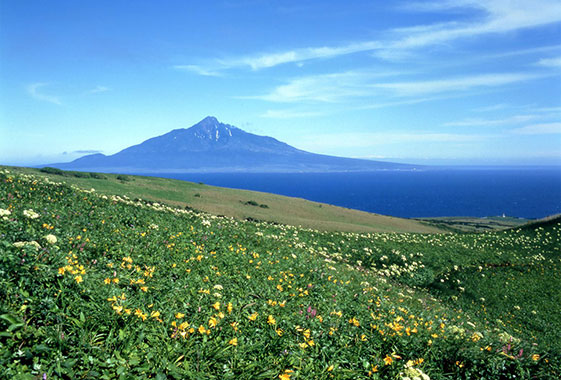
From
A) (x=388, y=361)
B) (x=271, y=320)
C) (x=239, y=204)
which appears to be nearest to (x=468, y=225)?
(x=239, y=204)

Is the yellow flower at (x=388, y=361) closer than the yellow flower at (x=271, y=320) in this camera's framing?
Yes

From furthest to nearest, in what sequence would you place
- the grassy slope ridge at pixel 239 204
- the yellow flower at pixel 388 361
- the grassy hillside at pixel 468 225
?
1. the grassy hillside at pixel 468 225
2. the grassy slope ridge at pixel 239 204
3. the yellow flower at pixel 388 361

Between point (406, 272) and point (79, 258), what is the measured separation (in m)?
19.3

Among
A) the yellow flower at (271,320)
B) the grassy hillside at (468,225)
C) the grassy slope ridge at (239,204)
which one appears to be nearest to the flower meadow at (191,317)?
the yellow flower at (271,320)

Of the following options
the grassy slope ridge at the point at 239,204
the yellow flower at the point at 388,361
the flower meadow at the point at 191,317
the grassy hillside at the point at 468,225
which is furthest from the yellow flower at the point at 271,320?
the grassy hillside at the point at 468,225

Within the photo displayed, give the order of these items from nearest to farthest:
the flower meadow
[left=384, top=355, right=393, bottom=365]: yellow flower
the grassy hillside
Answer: the flower meadow < [left=384, top=355, right=393, bottom=365]: yellow flower < the grassy hillside

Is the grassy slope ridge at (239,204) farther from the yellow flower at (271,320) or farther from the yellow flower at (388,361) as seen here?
the yellow flower at (388,361)

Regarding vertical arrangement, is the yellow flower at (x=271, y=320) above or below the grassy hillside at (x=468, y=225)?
above

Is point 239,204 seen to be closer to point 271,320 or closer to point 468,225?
point 271,320

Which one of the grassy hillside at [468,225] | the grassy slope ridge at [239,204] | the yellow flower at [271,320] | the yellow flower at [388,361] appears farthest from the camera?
the grassy hillside at [468,225]

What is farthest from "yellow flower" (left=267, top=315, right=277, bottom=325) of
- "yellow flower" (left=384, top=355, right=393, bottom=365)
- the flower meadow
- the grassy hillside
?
the grassy hillside

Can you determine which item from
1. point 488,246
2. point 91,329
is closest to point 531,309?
point 488,246

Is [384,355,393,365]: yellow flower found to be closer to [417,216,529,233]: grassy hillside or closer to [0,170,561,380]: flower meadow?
[0,170,561,380]: flower meadow

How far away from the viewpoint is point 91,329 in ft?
16.4
